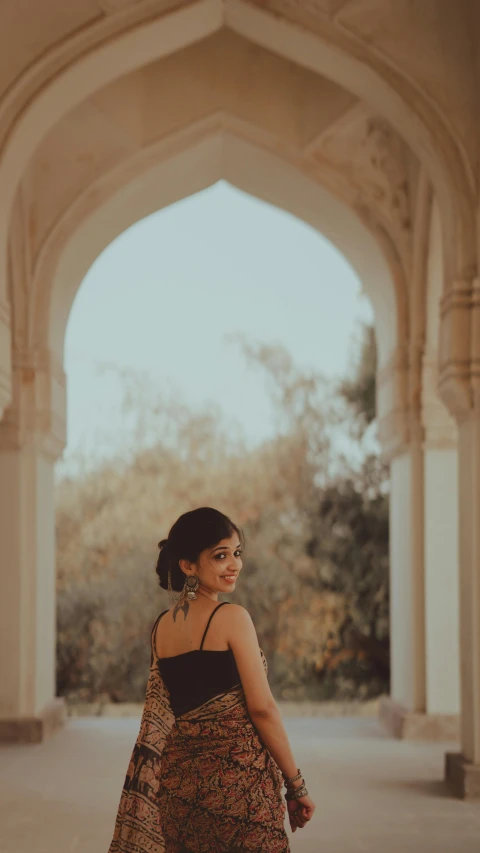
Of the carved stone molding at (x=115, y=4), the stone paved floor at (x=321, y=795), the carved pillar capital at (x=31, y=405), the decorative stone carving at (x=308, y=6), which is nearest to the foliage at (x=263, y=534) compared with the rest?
the stone paved floor at (x=321, y=795)

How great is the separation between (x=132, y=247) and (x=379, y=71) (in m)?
15.9

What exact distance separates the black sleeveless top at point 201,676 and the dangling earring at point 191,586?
80 millimetres

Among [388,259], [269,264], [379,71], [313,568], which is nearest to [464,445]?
[379,71]

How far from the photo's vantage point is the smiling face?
289 cm

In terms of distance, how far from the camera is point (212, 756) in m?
2.82

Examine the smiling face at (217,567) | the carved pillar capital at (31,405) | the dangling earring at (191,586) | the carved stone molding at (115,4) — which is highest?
the carved stone molding at (115,4)

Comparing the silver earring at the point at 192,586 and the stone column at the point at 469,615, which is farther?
the stone column at the point at 469,615

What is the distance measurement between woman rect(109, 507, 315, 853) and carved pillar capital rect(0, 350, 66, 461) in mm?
6770

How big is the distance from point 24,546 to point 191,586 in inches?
269

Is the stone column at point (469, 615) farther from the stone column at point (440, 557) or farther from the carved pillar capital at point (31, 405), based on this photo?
the carved pillar capital at point (31, 405)

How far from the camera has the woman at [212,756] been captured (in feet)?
9.16

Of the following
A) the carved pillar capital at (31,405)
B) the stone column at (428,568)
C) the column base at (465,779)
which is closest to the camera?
the column base at (465,779)

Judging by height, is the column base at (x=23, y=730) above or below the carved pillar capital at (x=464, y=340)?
below

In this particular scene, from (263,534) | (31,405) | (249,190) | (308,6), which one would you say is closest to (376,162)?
(249,190)
